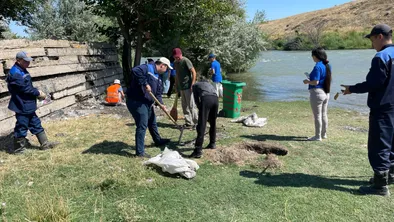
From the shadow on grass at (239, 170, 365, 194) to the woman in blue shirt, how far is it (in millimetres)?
2028

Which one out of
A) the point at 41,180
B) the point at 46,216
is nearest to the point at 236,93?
the point at 41,180

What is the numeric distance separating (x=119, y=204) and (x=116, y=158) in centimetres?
170

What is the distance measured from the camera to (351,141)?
21.9ft

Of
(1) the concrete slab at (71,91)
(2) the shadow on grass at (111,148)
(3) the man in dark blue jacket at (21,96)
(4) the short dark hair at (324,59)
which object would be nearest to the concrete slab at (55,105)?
(1) the concrete slab at (71,91)

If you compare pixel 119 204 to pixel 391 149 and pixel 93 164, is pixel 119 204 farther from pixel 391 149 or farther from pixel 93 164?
pixel 391 149

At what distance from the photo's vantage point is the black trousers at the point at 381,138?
3852 millimetres

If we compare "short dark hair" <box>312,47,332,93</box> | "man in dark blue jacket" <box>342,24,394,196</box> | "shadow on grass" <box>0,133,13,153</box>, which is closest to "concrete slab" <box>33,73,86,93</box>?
"shadow on grass" <box>0,133,13,153</box>

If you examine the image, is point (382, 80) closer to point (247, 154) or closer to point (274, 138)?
point (247, 154)

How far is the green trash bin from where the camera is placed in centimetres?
832

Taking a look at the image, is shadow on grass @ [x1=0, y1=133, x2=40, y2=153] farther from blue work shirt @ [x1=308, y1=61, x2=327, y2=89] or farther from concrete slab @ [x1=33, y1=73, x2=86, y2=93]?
blue work shirt @ [x1=308, y1=61, x2=327, y2=89]

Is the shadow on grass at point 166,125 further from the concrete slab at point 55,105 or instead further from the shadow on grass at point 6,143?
the shadow on grass at point 6,143

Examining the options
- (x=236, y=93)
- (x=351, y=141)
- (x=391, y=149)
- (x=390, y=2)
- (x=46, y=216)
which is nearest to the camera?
(x=46, y=216)

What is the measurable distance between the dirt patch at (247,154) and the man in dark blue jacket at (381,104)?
4.61 ft

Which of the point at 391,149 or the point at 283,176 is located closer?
the point at 391,149
